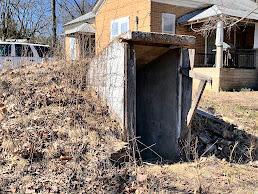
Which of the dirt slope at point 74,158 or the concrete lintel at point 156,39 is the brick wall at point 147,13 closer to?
the dirt slope at point 74,158

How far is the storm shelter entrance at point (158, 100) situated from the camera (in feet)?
21.9

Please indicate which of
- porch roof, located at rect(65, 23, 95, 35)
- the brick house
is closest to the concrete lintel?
the brick house

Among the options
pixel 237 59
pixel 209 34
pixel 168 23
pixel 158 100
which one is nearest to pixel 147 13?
pixel 168 23

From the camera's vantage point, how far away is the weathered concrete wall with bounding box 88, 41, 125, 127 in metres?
6.14

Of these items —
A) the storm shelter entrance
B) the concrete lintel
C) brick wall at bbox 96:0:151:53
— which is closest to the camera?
the concrete lintel

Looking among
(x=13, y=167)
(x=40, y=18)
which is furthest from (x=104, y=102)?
(x=40, y=18)

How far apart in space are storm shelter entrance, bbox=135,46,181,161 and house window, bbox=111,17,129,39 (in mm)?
13755

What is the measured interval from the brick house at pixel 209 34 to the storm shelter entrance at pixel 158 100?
9.16m

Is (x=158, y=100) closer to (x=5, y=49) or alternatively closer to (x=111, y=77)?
(x=111, y=77)

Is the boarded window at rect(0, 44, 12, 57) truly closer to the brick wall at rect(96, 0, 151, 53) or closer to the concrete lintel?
the brick wall at rect(96, 0, 151, 53)

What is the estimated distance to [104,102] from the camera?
6898 mm

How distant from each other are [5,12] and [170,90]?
29.9 metres

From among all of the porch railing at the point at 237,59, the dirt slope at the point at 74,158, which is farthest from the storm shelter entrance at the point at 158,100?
the porch railing at the point at 237,59

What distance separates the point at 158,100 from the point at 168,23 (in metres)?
12.7
